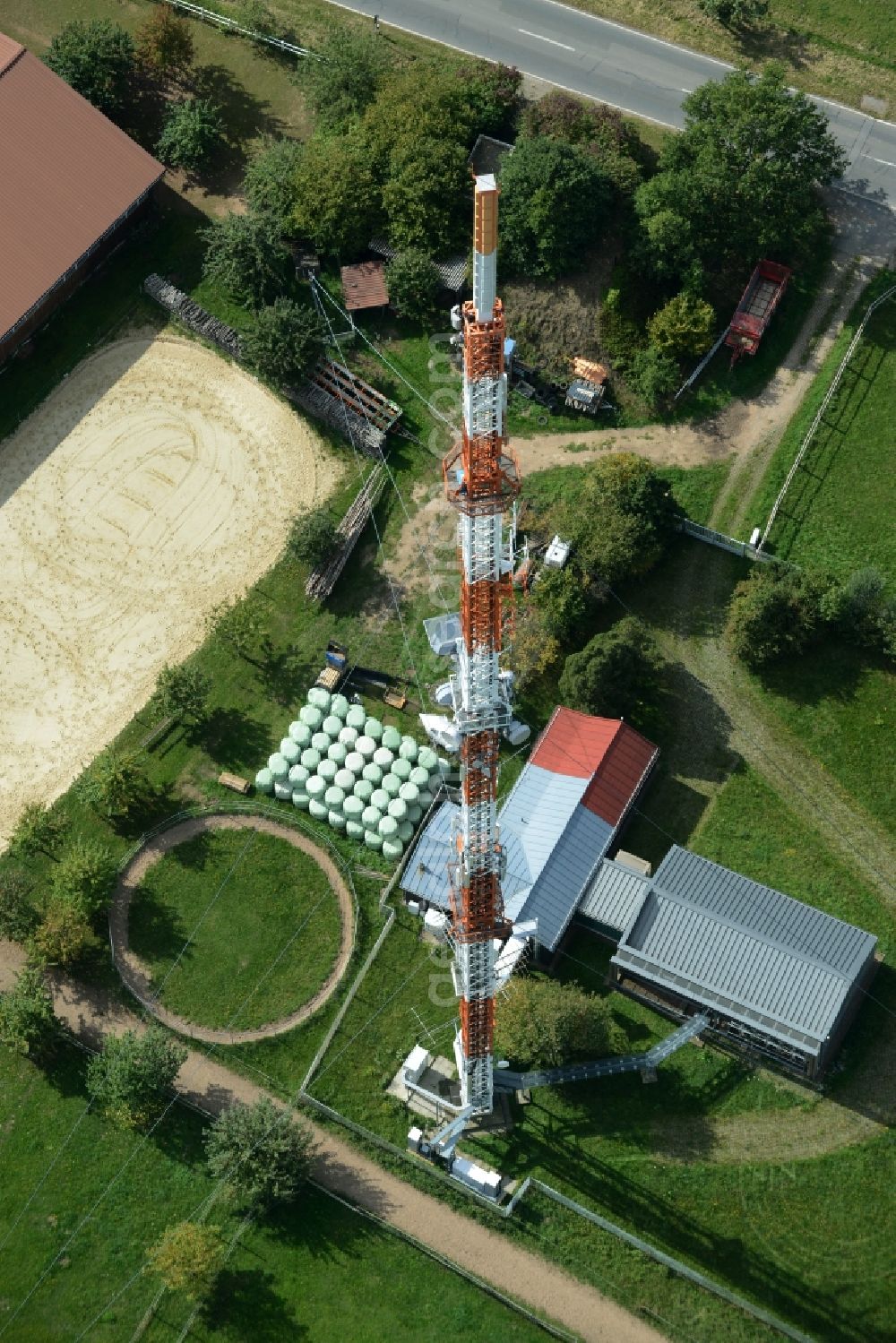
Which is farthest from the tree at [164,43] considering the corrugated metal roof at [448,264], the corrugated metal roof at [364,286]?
the corrugated metal roof at [364,286]

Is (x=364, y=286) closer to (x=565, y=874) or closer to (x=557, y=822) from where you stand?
(x=557, y=822)

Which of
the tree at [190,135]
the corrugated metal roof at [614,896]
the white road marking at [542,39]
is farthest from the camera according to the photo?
the white road marking at [542,39]

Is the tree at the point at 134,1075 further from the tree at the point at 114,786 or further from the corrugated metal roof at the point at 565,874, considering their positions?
the corrugated metal roof at the point at 565,874

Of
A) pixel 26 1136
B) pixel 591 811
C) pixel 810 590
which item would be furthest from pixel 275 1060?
pixel 810 590

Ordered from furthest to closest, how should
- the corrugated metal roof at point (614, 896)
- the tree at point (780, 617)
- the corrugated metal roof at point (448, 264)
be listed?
the corrugated metal roof at point (448, 264) → the tree at point (780, 617) → the corrugated metal roof at point (614, 896)

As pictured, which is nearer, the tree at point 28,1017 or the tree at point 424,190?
the tree at point 28,1017

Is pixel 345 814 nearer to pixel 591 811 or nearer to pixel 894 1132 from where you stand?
pixel 591 811

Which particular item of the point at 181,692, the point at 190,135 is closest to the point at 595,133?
the point at 190,135

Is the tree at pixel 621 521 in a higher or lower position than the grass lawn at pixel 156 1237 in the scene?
higher
